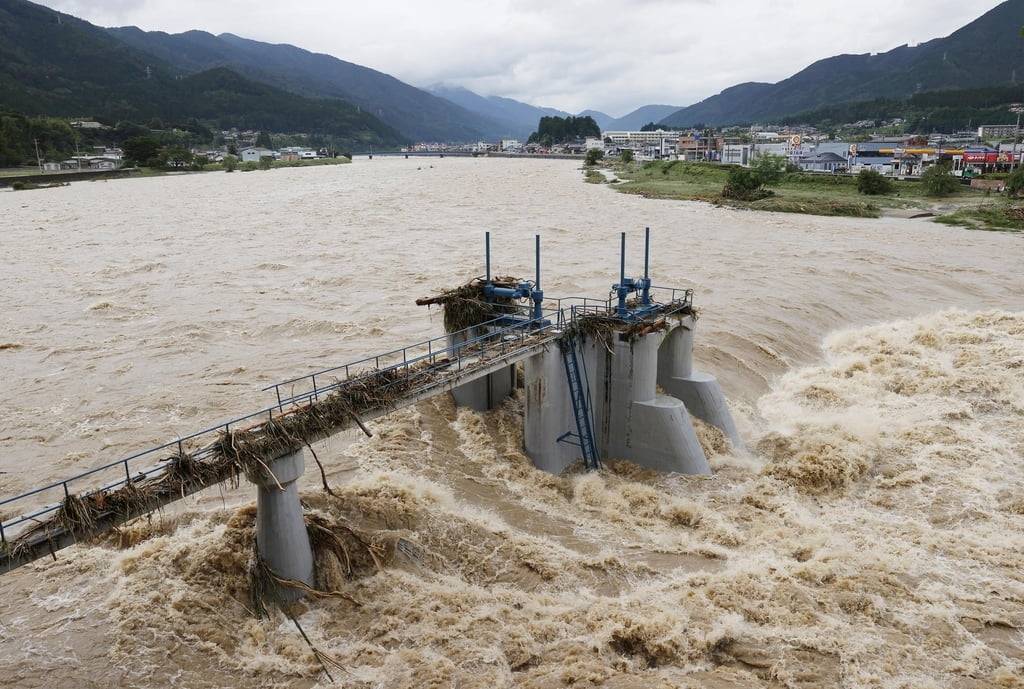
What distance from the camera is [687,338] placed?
73.6ft

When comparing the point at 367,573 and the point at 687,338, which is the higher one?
the point at 687,338

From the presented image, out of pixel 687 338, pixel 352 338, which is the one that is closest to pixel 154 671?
pixel 687 338

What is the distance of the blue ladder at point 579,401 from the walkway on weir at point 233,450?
65 centimetres

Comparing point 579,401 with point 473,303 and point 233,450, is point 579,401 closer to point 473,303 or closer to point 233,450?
point 473,303

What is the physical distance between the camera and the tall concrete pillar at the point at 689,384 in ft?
72.5

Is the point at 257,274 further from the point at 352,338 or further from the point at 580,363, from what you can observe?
the point at 580,363

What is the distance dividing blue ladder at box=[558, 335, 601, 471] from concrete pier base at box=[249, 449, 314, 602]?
327 inches

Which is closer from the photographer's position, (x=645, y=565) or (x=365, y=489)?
(x=645, y=565)

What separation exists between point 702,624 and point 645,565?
2120 millimetres

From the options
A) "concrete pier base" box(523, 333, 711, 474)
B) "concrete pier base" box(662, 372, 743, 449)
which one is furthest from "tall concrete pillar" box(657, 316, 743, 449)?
"concrete pier base" box(523, 333, 711, 474)

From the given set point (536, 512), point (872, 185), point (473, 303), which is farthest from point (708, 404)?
point (872, 185)

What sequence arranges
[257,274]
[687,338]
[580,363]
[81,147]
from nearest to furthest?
[580,363], [687,338], [257,274], [81,147]

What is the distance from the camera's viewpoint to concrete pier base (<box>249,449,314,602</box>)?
1306 centimetres

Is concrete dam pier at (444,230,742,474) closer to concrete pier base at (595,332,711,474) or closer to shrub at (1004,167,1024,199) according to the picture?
concrete pier base at (595,332,711,474)
